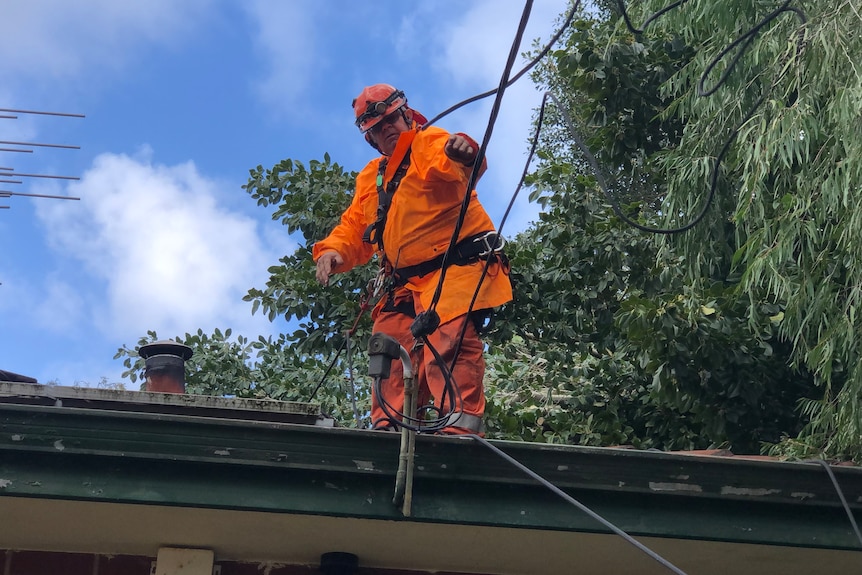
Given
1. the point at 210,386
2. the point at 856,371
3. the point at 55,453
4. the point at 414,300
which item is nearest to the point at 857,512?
the point at 414,300

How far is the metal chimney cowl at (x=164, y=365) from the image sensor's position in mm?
4949

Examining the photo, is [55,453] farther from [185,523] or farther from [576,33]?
[576,33]

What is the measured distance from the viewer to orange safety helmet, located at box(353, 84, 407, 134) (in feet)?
14.2

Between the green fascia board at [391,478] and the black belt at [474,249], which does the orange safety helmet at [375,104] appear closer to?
the black belt at [474,249]

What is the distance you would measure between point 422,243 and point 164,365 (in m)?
1.59

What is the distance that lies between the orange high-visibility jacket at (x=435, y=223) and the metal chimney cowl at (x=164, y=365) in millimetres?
1354

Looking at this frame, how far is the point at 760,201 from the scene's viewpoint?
6.42m

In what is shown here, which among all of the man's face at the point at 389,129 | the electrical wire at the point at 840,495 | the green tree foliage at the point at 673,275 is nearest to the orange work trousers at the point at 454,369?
the man's face at the point at 389,129

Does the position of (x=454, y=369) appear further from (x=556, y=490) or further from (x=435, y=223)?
(x=556, y=490)

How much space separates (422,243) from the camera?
416 centimetres

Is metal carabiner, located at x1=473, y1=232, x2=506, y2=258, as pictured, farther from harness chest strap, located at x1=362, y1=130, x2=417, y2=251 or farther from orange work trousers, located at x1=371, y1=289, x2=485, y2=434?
harness chest strap, located at x1=362, y1=130, x2=417, y2=251

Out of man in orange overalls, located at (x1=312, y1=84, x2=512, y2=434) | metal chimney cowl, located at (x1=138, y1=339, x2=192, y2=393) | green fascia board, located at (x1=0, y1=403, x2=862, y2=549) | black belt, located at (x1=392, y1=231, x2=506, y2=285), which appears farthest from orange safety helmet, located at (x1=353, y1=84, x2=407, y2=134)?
green fascia board, located at (x1=0, y1=403, x2=862, y2=549)

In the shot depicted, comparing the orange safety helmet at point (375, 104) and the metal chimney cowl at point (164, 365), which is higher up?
the orange safety helmet at point (375, 104)

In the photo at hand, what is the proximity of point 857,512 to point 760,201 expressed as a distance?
3.62m
